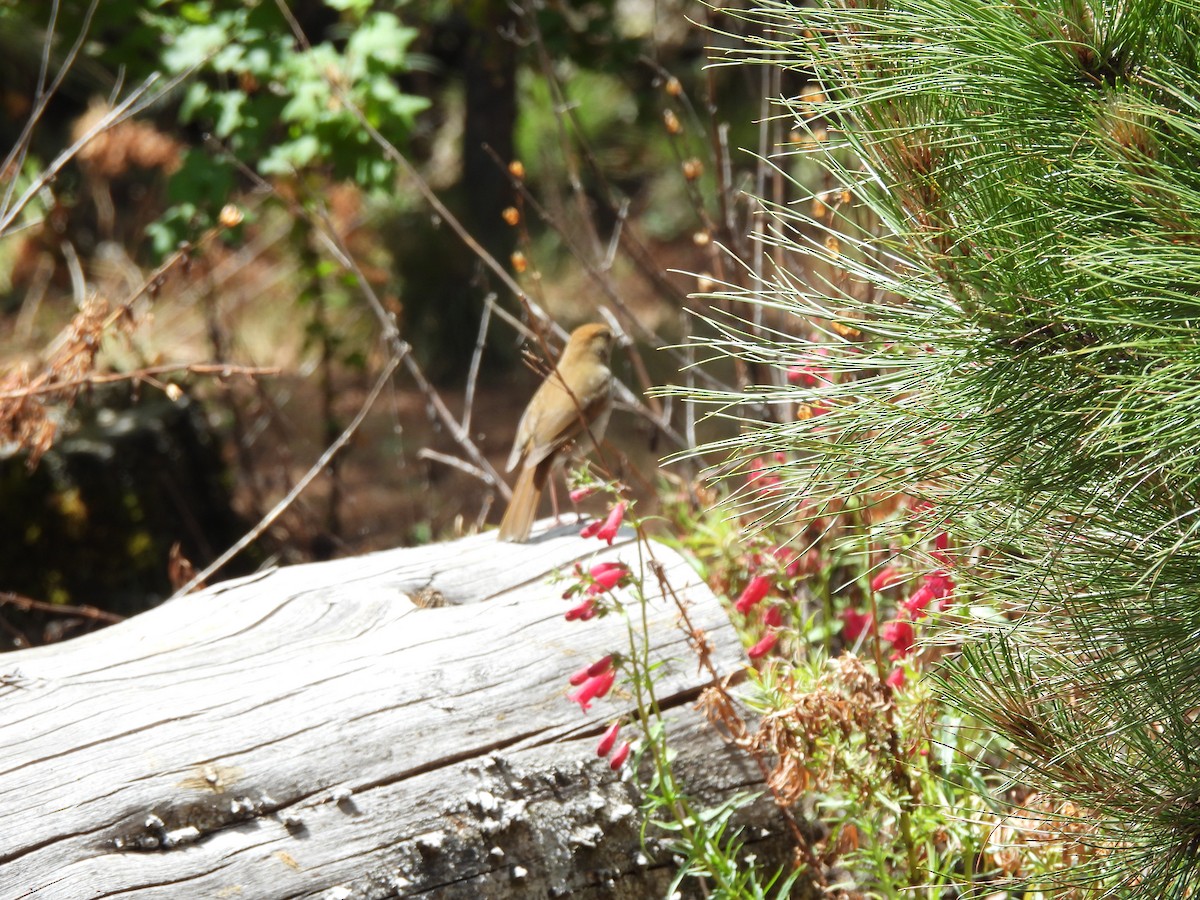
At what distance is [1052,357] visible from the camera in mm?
1673

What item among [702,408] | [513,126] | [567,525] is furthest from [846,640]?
[513,126]

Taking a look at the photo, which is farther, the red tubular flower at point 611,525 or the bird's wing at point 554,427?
the bird's wing at point 554,427

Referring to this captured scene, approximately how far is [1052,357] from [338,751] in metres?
1.79

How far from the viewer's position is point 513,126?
773 cm

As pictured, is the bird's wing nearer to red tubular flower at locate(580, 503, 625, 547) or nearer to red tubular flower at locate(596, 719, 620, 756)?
red tubular flower at locate(580, 503, 625, 547)

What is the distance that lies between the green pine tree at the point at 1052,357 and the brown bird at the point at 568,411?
6.58 ft

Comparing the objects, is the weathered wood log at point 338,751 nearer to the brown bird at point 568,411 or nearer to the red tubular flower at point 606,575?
the red tubular flower at point 606,575

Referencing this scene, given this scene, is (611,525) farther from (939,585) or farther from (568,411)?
(568,411)

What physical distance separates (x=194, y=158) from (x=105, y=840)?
3621 millimetres

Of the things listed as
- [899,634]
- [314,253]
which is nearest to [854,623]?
[899,634]

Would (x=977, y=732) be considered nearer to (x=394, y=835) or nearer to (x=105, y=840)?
(x=394, y=835)

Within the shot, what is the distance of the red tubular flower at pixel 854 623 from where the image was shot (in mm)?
3186

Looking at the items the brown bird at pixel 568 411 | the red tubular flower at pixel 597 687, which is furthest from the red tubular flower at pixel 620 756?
the brown bird at pixel 568 411

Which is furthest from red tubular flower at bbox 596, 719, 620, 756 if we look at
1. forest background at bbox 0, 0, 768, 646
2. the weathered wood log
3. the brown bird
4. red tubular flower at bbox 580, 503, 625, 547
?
the brown bird
